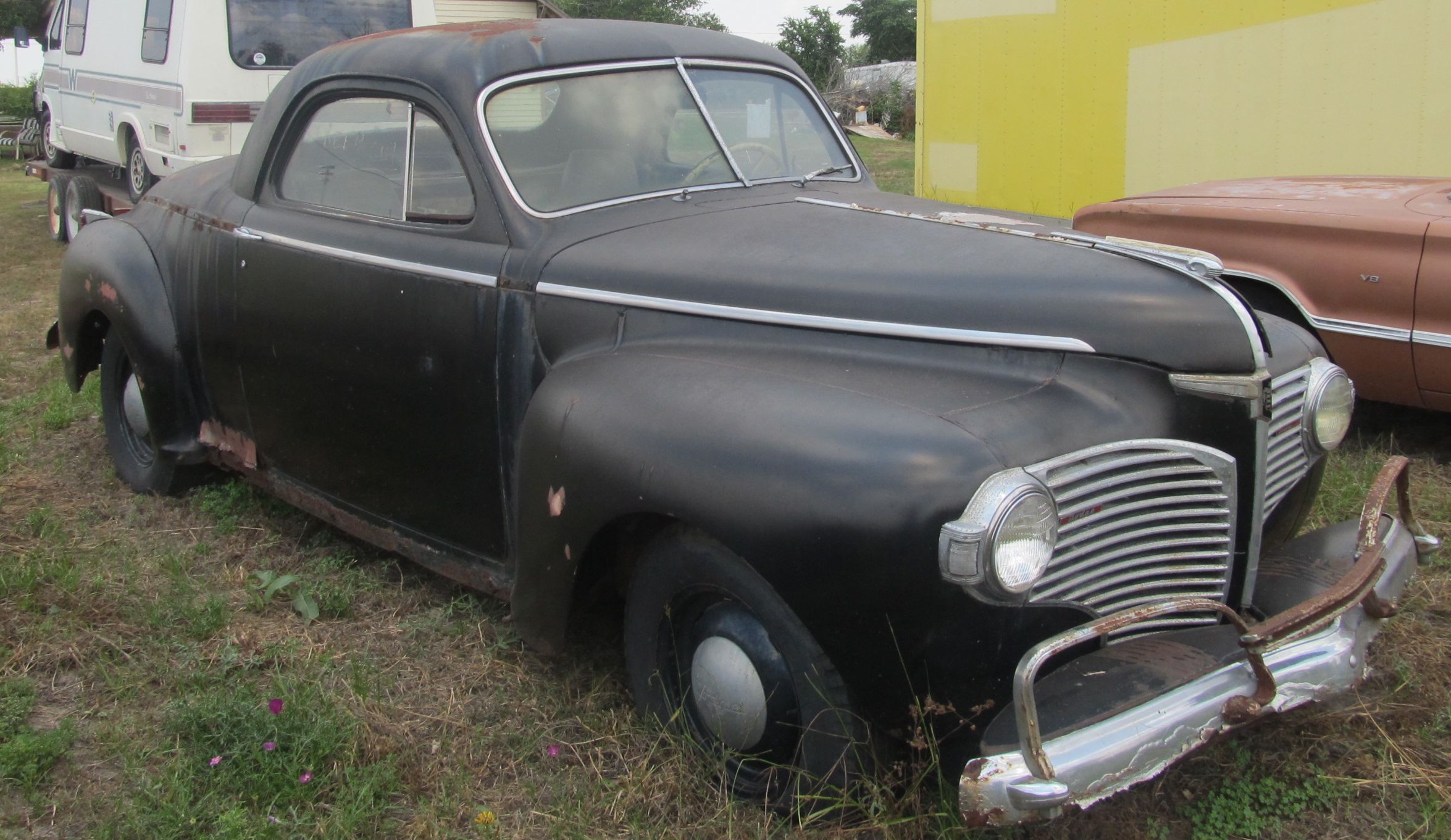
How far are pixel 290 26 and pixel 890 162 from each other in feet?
32.4

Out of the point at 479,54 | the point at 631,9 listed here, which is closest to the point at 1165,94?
the point at 479,54

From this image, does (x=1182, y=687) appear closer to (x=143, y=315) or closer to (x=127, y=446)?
(x=143, y=315)

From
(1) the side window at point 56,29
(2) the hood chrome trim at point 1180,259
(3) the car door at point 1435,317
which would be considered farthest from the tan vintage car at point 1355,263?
(1) the side window at point 56,29

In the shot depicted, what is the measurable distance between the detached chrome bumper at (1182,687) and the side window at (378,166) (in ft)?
6.32

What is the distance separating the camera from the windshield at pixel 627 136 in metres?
3.11

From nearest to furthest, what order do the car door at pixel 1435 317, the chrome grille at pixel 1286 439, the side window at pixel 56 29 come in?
1. the chrome grille at pixel 1286 439
2. the car door at pixel 1435 317
3. the side window at pixel 56 29

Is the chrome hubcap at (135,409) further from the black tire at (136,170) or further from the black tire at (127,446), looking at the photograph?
the black tire at (136,170)

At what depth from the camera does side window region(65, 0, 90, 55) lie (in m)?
10.2

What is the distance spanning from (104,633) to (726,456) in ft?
6.92

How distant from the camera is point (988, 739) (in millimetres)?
2047

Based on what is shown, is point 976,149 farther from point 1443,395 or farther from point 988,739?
point 988,739

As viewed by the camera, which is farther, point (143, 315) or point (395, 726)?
point (143, 315)

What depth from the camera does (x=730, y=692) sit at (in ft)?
8.00

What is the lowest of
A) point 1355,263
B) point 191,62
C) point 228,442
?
point 228,442
